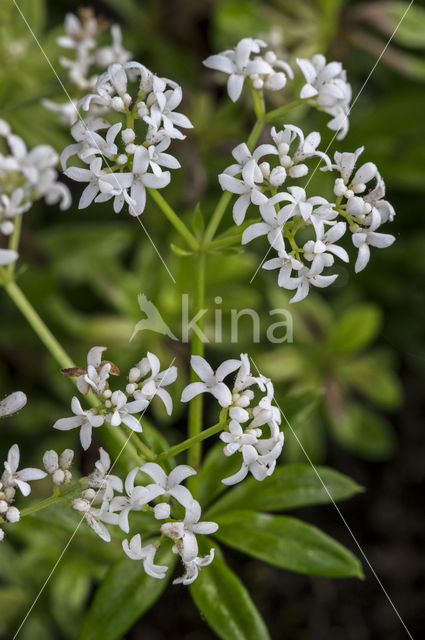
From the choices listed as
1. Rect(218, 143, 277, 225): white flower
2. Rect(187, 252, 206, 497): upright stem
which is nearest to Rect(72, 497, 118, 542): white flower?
Rect(187, 252, 206, 497): upright stem

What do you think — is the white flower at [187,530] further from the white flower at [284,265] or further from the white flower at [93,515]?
the white flower at [284,265]

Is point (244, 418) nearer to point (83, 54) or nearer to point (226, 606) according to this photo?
point (226, 606)

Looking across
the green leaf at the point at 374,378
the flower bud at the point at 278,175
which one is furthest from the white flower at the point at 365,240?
the green leaf at the point at 374,378

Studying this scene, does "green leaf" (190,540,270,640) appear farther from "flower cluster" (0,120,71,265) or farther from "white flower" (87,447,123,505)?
"flower cluster" (0,120,71,265)

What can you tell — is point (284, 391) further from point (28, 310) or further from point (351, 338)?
point (28, 310)

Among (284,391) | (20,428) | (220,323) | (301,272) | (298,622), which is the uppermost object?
(301,272)

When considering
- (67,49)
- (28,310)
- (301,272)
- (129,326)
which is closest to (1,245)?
(129,326)
